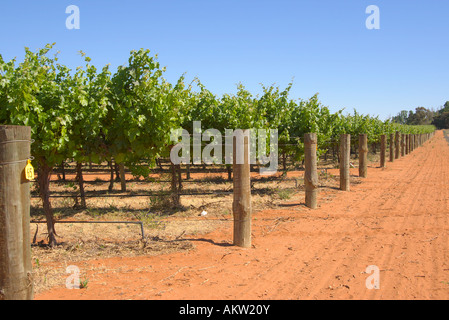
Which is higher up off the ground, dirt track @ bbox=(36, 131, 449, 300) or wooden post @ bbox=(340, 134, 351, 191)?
wooden post @ bbox=(340, 134, 351, 191)

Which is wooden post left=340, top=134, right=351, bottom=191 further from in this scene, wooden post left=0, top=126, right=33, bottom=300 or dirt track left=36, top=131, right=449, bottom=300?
wooden post left=0, top=126, right=33, bottom=300

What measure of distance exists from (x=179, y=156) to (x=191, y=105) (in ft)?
5.66

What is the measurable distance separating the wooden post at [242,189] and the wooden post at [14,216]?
3.11m

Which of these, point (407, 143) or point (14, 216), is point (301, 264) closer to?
point (14, 216)

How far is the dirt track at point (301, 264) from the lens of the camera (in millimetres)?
3938

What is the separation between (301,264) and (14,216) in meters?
3.62

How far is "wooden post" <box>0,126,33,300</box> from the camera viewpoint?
3.10 metres

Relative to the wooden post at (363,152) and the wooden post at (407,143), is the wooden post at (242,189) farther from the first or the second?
the wooden post at (407,143)

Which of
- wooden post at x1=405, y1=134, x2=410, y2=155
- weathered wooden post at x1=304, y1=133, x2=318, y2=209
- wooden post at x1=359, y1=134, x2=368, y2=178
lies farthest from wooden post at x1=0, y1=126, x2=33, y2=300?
wooden post at x1=405, y1=134, x2=410, y2=155

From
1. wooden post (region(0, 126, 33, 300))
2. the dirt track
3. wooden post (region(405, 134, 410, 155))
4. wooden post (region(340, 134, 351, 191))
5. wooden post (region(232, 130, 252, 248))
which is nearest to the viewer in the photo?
wooden post (region(0, 126, 33, 300))

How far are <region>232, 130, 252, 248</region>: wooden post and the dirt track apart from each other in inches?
11.9

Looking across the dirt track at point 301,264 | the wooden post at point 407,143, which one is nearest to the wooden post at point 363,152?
the dirt track at point 301,264

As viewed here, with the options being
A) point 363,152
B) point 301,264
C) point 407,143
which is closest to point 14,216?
point 301,264
